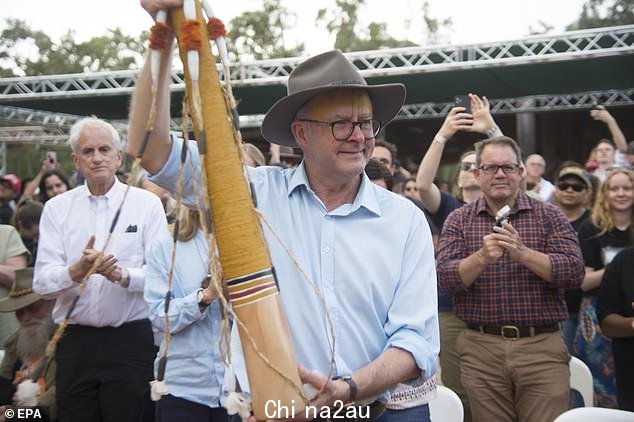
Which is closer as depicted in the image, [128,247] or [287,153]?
[128,247]

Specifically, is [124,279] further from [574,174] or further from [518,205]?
[574,174]

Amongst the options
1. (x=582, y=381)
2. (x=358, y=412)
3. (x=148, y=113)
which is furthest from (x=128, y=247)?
(x=582, y=381)

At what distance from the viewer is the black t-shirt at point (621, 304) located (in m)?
4.30

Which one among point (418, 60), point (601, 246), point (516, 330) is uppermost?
point (418, 60)

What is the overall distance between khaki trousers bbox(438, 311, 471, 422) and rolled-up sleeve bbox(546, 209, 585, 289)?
0.88 m

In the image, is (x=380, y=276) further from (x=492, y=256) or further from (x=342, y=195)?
(x=492, y=256)

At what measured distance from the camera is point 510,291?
4273 millimetres

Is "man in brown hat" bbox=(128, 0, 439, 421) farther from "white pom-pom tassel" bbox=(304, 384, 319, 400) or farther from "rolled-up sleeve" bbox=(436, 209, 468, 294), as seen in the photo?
"rolled-up sleeve" bbox=(436, 209, 468, 294)

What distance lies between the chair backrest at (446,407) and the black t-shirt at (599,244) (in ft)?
7.08

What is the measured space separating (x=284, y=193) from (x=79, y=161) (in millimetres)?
2346

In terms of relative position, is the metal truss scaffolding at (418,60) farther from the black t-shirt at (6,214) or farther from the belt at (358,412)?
the belt at (358,412)

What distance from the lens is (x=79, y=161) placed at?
4.32m

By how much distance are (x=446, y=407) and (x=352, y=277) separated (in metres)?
1.57

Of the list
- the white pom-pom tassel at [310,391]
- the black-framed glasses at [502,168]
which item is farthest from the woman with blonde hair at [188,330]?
the black-framed glasses at [502,168]
